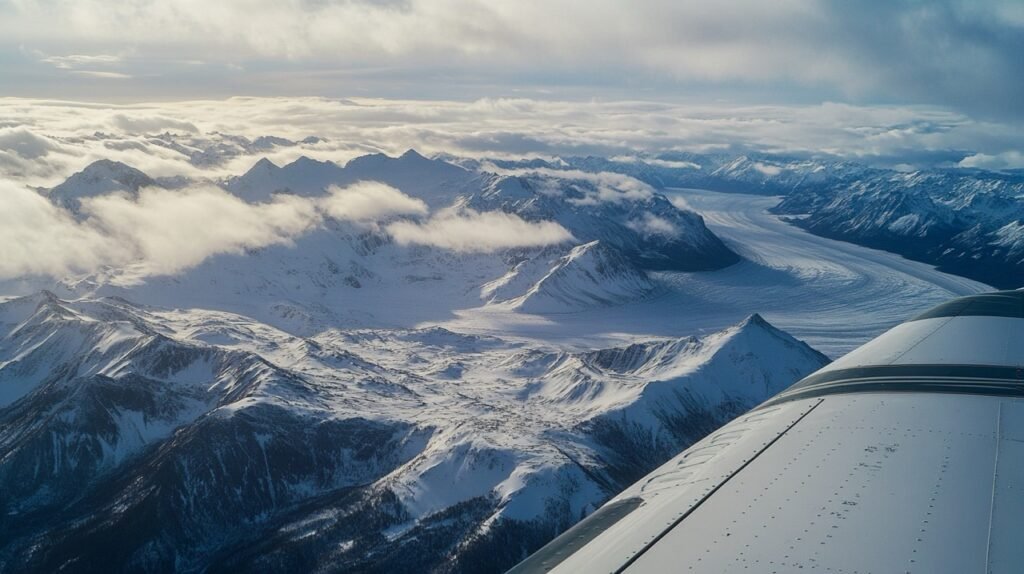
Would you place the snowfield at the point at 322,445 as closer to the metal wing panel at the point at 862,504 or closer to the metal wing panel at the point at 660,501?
the metal wing panel at the point at 660,501

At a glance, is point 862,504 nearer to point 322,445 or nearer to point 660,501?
point 660,501

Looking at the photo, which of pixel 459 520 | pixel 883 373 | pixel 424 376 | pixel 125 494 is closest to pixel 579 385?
pixel 424 376

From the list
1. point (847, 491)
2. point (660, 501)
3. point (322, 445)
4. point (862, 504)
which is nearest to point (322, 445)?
point (322, 445)

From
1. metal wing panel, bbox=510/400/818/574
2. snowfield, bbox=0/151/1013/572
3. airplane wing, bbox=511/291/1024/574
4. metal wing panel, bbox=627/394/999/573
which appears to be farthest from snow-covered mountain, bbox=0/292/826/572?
metal wing panel, bbox=627/394/999/573

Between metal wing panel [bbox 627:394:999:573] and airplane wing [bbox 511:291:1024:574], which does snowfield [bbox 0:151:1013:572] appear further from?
metal wing panel [bbox 627:394:999:573]

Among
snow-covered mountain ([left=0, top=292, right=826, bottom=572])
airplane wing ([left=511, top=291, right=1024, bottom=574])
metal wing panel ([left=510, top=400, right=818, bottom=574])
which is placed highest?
airplane wing ([left=511, top=291, right=1024, bottom=574])
